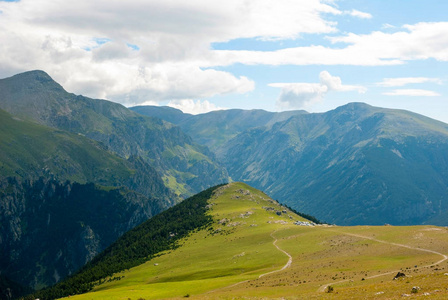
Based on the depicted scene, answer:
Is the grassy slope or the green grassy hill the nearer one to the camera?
the green grassy hill

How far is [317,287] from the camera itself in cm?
8162

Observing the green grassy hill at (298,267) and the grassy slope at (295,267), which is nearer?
the green grassy hill at (298,267)

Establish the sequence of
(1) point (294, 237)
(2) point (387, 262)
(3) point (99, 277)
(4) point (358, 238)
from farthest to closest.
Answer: (3) point (99, 277) → (1) point (294, 237) → (4) point (358, 238) → (2) point (387, 262)

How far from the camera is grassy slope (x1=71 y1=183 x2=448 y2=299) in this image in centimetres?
7871

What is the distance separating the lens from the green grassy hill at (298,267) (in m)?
77.3

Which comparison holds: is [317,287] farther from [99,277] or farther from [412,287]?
[99,277]

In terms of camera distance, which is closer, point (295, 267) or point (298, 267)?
point (298, 267)

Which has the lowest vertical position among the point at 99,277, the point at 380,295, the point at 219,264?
the point at 99,277

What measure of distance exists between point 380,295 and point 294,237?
360 feet

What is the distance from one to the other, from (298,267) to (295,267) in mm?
1643

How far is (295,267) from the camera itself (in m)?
116

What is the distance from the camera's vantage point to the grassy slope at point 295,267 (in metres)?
78.7

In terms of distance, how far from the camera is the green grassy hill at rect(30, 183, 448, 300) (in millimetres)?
77312

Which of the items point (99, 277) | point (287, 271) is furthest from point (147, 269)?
point (287, 271)
